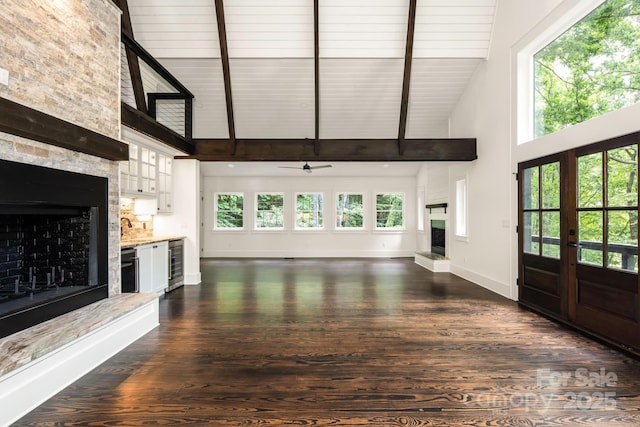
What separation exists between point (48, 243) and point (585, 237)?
5.43m

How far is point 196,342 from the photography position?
314cm

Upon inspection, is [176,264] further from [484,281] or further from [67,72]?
[484,281]

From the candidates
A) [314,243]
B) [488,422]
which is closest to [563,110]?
[488,422]

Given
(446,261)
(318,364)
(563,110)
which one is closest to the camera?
(318,364)

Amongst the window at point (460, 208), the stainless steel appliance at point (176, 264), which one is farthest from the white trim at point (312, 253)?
the stainless steel appliance at point (176, 264)

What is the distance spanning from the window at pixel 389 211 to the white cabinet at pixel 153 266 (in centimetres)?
651

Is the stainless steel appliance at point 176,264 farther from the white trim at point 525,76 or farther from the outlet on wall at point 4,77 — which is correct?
the white trim at point 525,76

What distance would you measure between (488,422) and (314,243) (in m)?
8.09

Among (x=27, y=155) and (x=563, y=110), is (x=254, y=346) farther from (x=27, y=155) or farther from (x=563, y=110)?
(x=563, y=110)

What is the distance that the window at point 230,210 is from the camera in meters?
9.90

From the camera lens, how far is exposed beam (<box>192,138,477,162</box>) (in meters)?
5.51

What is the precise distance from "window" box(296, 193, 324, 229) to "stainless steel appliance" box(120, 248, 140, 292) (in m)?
5.99

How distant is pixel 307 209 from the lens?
996 centimetres

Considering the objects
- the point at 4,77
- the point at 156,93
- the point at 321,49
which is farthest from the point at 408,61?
the point at 4,77
